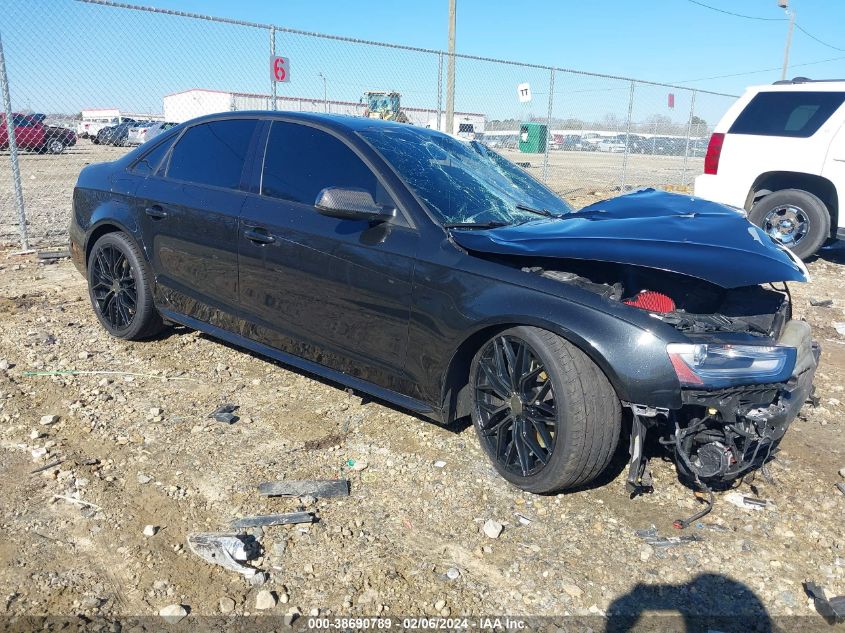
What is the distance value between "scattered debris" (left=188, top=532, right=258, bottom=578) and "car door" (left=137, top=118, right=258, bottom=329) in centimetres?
170

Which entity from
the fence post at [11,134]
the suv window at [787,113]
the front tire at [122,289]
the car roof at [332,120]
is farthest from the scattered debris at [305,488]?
the suv window at [787,113]

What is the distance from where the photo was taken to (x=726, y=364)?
2.71m

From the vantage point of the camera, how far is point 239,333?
4176 mm

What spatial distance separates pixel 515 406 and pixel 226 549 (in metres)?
1.34

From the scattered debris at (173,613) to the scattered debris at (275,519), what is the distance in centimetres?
51

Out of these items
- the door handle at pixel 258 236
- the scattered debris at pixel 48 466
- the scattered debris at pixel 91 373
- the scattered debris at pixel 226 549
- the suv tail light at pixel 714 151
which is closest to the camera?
the scattered debris at pixel 226 549

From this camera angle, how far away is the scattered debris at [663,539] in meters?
2.87

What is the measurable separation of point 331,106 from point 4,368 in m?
14.7

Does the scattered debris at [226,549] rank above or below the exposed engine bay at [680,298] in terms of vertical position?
below

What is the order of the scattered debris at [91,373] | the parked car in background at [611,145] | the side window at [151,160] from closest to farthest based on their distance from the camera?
the scattered debris at [91,373] < the side window at [151,160] < the parked car in background at [611,145]

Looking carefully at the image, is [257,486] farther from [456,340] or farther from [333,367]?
[456,340]

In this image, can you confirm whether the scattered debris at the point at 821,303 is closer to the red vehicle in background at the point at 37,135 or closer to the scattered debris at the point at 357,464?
the scattered debris at the point at 357,464

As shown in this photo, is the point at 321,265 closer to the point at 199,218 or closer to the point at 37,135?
the point at 199,218

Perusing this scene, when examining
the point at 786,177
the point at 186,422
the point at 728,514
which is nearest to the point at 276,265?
the point at 186,422
